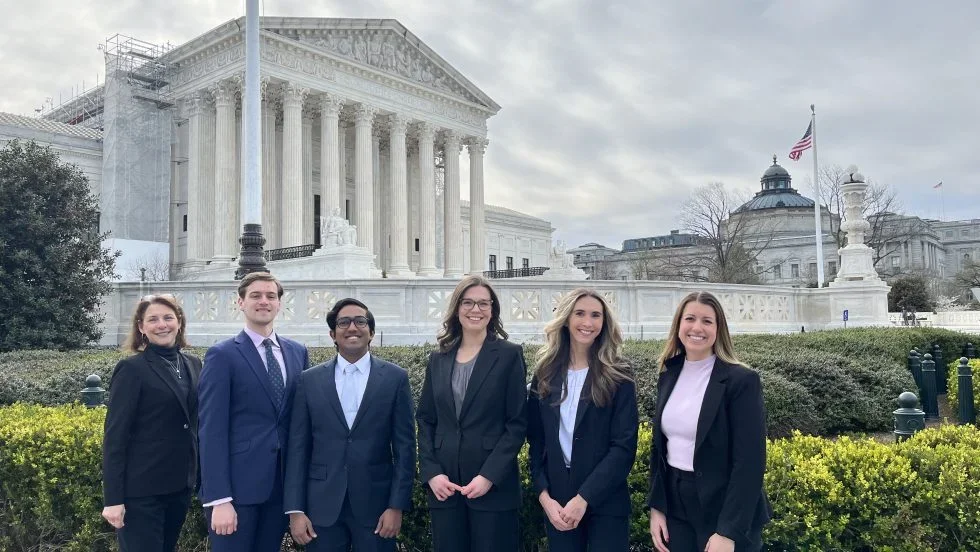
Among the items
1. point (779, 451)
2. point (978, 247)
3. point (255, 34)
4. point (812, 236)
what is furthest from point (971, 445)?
point (978, 247)

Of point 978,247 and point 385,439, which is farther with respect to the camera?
point 978,247

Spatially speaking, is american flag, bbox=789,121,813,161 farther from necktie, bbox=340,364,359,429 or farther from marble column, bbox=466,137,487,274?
necktie, bbox=340,364,359,429

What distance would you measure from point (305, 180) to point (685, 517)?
157 feet

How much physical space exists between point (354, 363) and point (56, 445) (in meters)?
3.07

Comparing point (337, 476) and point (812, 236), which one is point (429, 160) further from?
point (812, 236)

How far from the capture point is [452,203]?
53.4m

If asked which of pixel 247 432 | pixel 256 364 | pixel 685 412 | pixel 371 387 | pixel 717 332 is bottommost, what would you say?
pixel 247 432

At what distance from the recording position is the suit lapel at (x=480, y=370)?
413 centimetres

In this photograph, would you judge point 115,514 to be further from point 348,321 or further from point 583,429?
point 583,429

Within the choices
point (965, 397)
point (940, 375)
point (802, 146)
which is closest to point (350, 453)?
point (965, 397)

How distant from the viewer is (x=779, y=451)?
4.72m

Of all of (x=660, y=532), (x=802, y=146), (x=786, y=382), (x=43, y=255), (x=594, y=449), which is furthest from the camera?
(x=802, y=146)

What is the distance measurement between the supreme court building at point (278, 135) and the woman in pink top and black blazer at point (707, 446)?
117 feet

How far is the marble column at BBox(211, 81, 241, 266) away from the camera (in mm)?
40312
